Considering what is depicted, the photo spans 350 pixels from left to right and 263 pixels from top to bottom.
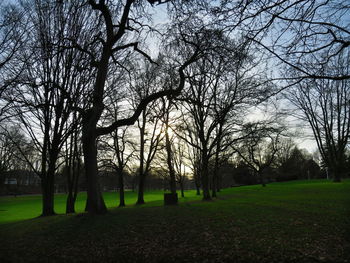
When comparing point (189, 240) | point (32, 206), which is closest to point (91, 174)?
point (189, 240)

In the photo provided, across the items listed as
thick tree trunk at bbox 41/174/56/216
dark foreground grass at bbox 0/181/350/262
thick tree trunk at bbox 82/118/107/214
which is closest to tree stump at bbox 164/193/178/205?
thick tree trunk at bbox 82/118/107/214

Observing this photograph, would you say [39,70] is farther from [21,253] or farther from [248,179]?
[248,179]

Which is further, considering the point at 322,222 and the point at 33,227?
the point at 33,227

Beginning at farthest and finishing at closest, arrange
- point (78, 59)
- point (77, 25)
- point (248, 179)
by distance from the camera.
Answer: point (248, 179) < point (78, 59) < point (77, 25)

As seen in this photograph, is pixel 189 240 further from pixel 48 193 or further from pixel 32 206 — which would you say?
pixel 32 206

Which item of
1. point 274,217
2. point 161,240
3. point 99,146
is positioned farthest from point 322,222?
point 99,146

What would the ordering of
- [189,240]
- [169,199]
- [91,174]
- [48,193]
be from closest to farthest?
[189,240], [91,174], [48,193], [169,199]

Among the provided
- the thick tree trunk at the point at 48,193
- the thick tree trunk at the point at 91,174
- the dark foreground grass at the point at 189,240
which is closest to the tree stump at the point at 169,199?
the thick tree trunk at the point at 91,174

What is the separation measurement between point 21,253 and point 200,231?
5.48 m

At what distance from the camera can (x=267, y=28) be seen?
538cm

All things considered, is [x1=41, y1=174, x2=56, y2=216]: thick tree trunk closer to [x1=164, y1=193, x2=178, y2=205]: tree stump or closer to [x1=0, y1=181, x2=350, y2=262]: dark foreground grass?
[x1=0, y1=181, x2=350, y2=262]: dark foreground grass

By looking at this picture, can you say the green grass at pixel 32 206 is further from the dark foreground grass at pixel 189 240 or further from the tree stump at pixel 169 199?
the dark foreground grass at pixel 189 240

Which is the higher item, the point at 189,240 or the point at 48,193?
the point at 48,193

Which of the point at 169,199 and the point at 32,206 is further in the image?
the point at 32,206
